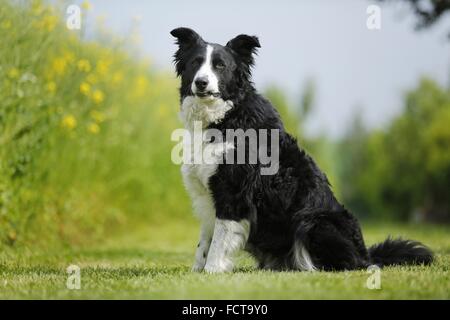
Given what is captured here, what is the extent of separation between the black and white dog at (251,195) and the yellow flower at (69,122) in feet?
10.5

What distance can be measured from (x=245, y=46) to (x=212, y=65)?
0.47m

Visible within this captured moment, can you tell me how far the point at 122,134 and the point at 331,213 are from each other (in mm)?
6850

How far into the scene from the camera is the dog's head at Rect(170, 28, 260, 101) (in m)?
5.18

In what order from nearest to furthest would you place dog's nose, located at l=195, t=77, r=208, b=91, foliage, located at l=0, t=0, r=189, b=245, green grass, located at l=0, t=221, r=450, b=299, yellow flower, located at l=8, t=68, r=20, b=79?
1. green grass, located at l=0, t=221, r=450, b=299
2. dog's nose, located at l=195, t=77, r=208, b=91
3. yellow flower, located at l=8, t=68, r=20, b=79
4. foliage, located at l=0, t=0, r=189, b=245

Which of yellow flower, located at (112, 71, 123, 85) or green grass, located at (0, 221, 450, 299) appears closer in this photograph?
green grass, located at (0, 221, 450, 299)

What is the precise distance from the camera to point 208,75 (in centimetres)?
513

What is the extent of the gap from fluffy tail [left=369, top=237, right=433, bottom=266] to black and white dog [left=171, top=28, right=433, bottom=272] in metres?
0.32

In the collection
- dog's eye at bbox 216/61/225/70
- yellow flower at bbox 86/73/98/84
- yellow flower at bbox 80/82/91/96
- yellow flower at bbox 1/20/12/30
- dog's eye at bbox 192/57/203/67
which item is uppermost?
yellow flower at bbox 1/20/12/30

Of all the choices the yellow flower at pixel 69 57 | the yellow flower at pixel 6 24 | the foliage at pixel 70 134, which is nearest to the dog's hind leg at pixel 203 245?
the foliage at pixel 70 134

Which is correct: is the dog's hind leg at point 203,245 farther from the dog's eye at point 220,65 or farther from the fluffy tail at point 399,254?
the fluffy tail at point 399,254

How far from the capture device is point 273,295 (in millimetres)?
4020

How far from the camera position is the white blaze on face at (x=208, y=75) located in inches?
202

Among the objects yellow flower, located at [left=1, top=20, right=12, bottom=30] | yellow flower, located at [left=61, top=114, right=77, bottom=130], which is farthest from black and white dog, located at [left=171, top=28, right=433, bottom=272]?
yellow flower, located at [left=61, top=114, right=77, bottom=130]

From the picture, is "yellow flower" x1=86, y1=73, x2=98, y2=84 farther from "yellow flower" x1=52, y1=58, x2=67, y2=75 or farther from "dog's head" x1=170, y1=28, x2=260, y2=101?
"dog's head" x1=170, y1=28, x2=260, y2=101
